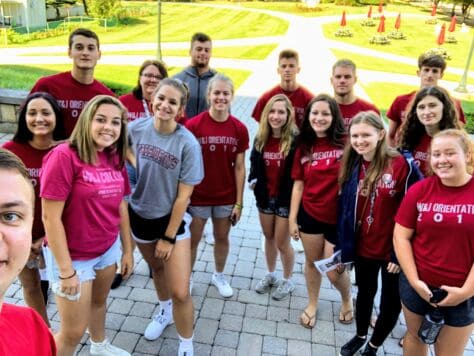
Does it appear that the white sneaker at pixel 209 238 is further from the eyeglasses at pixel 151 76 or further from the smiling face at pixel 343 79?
the smiling face at pixel 343 79

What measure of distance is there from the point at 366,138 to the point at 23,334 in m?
2.60

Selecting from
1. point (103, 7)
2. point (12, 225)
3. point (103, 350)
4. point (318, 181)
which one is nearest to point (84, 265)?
point (103, 350)

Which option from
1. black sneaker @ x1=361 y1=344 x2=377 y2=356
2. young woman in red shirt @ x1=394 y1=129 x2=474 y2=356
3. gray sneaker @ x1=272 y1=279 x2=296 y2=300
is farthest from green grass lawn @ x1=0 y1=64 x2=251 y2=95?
young woman in red shirt @ x1=394 y1=129 x2=474 y2=356

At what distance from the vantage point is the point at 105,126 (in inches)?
114

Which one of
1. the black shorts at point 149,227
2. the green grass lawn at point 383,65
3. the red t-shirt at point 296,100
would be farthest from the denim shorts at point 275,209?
the green grass lawn at point 383,65

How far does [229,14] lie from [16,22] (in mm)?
17416

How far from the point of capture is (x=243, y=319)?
4.12 m

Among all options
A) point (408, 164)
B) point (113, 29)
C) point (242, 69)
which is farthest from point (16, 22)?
point (408, 164)

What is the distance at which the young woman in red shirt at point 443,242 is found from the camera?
2689 mm

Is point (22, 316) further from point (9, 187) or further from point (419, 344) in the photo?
point (419, 344)

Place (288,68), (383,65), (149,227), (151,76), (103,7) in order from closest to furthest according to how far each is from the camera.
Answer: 1. (149,227)
2. (151,76)
3. (288,68)
4. (383,65)
5. (103,7)

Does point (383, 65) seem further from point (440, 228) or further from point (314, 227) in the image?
point (440, 228)

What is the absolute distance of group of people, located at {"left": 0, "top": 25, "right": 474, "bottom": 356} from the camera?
9.11 feet

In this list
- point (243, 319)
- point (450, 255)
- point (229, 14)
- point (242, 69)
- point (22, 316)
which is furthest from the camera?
point (229, 14)
